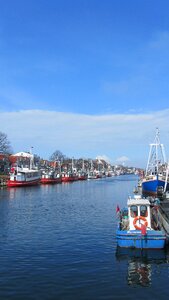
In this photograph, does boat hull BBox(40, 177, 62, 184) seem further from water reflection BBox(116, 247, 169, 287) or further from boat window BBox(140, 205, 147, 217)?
water reflection BBox(116, 247, 169, 287)

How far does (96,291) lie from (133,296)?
6.96ft

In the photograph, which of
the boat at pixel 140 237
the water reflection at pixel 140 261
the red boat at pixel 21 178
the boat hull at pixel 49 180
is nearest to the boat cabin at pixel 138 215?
the boat at pixel 140 237

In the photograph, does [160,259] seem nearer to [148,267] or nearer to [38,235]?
[148,267]

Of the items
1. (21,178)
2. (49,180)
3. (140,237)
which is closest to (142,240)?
(140,237)

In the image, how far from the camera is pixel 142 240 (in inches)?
1165

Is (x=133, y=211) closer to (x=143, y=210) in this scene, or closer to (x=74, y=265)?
(x=143, y=210)

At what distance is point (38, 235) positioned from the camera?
124 feet

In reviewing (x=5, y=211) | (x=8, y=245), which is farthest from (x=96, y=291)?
(x=5, y=211)

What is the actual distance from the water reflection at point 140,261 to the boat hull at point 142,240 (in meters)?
0.42

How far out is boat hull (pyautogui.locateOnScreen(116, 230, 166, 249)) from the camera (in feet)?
97.0

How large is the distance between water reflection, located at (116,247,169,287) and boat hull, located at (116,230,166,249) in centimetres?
42

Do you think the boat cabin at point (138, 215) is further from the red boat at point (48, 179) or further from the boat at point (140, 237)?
the red boat at point (48, 179)

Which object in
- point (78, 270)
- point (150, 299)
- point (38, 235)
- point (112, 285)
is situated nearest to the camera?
point (150, 299)

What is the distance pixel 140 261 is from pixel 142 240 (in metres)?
2.17
